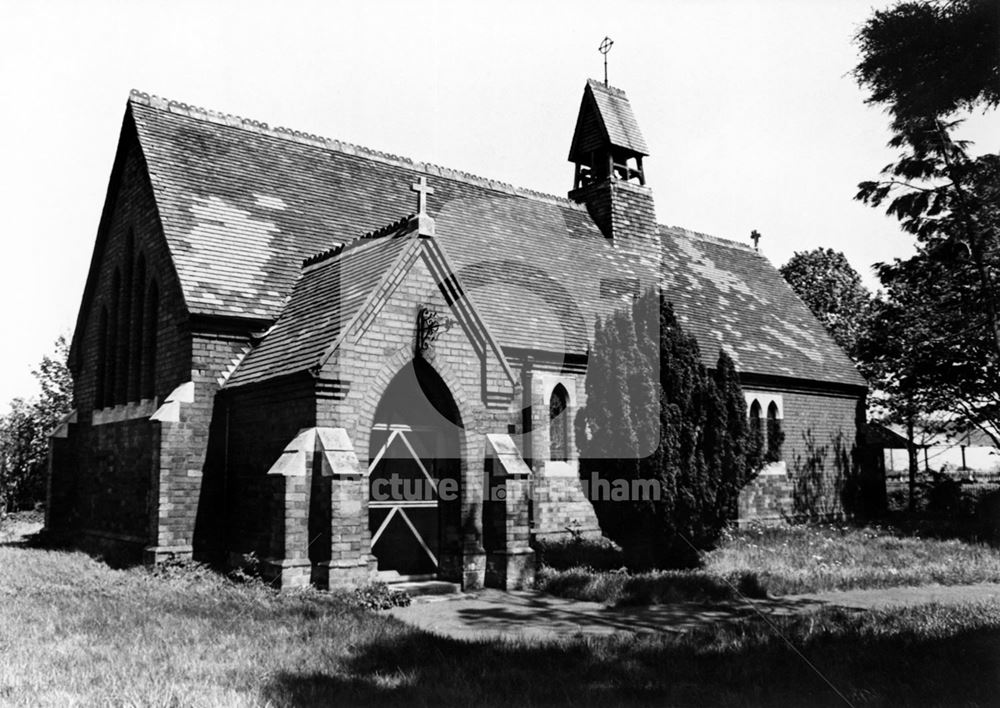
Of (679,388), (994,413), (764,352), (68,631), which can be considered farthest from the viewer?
(994,413)

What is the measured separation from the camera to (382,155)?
909 inches

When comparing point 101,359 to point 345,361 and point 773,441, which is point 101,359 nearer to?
point 345,361

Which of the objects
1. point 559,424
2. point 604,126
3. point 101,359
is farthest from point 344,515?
point 604,126

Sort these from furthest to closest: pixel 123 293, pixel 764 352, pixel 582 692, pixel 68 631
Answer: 1. pixel 764 352
2. pixel 123 293
3. pixel 68 631
4. pixel 582 692

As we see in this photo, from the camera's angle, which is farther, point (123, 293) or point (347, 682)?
point (123, 293)

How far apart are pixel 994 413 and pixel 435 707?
107ft

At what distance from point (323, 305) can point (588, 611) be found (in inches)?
279

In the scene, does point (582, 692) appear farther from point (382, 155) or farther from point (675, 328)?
point (382, 155)

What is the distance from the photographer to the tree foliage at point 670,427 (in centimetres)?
1653

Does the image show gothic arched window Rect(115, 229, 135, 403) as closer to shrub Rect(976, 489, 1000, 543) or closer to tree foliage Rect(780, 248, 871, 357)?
shrub Rect(976, 489, 1000, 543)

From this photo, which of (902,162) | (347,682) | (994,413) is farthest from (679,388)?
(994,413)

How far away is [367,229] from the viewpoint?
67.2 ft

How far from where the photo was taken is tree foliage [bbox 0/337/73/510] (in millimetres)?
37094

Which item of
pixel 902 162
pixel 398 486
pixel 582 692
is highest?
pixel 902 162
